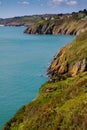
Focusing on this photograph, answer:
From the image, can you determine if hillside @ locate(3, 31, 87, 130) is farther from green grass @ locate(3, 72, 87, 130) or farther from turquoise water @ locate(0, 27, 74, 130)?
turquoise water @ locate(0, 27, 74, 130)

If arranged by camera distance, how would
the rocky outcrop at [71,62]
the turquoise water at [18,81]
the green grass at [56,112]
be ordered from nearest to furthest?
the green grass at [56,112] → the turquoise water at [18,81] → the rocky outcrop at [71,62]

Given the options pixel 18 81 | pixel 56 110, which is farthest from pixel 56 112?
pixel 18 81

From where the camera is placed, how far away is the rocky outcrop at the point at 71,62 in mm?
66312

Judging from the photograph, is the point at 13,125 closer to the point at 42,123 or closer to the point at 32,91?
the point at 42,123

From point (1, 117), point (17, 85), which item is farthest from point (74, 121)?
point (17, 85)

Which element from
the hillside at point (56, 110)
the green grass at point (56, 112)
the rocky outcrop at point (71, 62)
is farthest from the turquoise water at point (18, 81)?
the green grass at point (56, 112)

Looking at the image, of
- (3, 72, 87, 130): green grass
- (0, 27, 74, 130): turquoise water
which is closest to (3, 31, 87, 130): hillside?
(3, 72, 87, 130): green grass

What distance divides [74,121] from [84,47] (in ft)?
153

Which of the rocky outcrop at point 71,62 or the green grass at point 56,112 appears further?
the rocky outcrop at point 71,62

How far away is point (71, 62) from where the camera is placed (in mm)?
70562

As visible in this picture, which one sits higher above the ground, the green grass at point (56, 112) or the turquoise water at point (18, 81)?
the turquoise water at point (18, 81)

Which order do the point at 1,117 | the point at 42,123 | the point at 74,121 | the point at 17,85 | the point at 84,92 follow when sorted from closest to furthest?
the point at 74,121, the point at 42,123, the point at 84,92, the point at 1,117, the point at 17,85

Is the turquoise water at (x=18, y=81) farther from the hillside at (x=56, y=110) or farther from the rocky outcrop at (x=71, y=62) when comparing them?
the hillside at (x=56, y=110)

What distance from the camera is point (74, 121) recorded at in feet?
98.1
